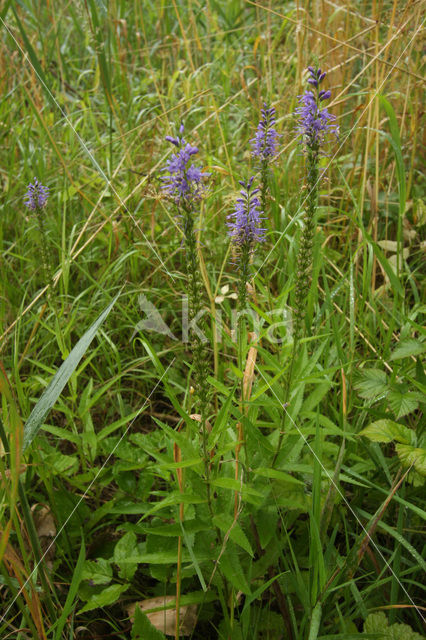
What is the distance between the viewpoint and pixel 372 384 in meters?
1.96

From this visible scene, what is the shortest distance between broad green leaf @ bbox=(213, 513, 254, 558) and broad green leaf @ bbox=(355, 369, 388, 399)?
2.36 feet

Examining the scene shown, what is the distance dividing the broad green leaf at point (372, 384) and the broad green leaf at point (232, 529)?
720 mm

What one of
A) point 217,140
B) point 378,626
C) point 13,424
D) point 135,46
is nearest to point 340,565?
point 378,626

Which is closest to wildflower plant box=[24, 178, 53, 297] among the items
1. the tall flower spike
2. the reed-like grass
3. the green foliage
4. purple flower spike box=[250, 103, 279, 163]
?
the reed-like grass

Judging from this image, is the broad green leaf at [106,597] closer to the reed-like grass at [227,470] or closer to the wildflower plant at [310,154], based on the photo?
the reed-like grass at [227,470]

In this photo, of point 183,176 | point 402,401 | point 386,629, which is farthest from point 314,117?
point 386,629

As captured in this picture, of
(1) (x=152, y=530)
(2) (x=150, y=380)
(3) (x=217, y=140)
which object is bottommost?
(2) (x=150, y=380)

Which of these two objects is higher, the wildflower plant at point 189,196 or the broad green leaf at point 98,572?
the wildflower plant at point 189,196

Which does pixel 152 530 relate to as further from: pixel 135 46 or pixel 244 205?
pixel 135 46

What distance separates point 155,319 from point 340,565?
1563 mm

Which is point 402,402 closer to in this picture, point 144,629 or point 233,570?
point 233,570

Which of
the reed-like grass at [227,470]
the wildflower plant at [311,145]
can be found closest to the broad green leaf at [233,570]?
the reed-like grass at [227,470]

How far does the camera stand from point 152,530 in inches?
59.7

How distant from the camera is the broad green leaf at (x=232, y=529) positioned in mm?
1438
